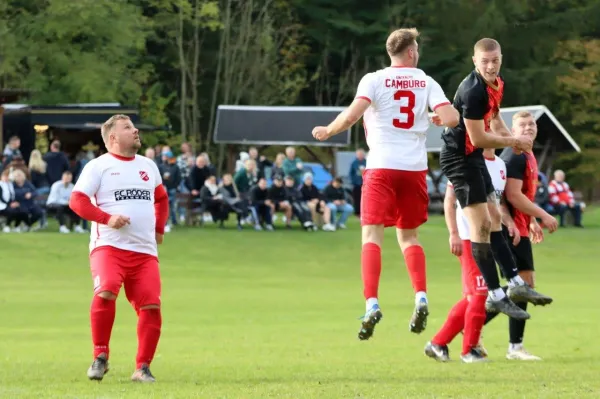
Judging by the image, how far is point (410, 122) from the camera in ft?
36.0

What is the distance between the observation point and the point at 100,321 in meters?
10.6

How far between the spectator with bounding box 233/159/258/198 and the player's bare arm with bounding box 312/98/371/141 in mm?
23492

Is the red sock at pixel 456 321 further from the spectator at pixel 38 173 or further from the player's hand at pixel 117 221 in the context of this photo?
the spectator at pixel 38 173

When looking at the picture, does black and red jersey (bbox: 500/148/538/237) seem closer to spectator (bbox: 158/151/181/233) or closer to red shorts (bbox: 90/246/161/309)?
red shorts (bbox: 90/246/161/309)

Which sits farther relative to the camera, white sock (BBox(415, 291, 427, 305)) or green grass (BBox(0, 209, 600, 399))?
white sock (BBox(415, 291, 427, 305))

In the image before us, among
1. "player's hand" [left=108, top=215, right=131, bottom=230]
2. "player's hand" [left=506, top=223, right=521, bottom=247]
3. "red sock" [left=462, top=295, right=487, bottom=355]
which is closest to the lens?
"player's hand" [left=108, top=215, right=131, bottom=230]

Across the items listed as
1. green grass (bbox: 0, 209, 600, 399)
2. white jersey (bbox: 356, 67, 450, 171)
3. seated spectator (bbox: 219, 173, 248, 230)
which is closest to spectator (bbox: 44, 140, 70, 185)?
green grass (bbox: 0, 209, 600, 399)

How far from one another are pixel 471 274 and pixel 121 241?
10.2 feet

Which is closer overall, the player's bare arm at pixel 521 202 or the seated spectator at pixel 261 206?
the player's bare arm at pixel 521 202

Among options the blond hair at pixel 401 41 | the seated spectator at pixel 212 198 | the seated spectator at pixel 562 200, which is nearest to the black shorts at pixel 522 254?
the blond hair at pixel 401 41

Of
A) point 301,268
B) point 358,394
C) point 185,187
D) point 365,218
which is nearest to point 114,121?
point 365,218

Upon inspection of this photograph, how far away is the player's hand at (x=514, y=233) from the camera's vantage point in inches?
481

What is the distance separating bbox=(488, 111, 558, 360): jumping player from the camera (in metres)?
12.1

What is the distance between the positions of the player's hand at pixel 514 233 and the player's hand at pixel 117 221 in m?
3.51
